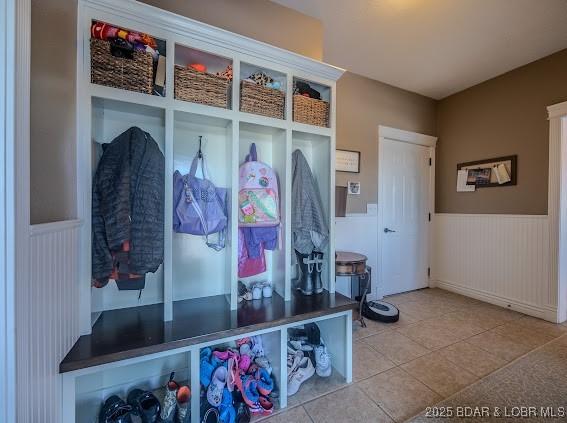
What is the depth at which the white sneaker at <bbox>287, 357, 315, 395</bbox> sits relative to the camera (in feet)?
4.81

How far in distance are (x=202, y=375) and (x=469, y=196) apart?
3429 mm

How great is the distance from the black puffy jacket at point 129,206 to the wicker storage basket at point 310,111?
907 millimetres

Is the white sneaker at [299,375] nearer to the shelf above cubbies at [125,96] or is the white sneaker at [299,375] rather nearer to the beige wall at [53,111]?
the beige wall at [53,111]

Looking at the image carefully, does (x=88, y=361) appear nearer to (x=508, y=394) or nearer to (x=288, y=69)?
(x=288, y=69)

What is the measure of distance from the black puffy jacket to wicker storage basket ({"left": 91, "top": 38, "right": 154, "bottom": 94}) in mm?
218

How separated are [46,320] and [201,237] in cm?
83

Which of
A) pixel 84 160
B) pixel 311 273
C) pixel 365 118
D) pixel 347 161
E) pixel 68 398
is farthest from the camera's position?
pixel 365 118

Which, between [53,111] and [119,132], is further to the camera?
[119,132]

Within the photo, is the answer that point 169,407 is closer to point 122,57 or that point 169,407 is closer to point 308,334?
point 308,334

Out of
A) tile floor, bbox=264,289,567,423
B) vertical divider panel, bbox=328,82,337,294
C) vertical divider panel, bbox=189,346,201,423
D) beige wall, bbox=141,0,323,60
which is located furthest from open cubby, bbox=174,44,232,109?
tile floor, bbox=264,289,567,423

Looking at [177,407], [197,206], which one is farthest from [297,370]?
[197,206]

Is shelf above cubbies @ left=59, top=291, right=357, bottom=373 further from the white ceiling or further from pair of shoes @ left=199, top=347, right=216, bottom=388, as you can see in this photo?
the white ceiling

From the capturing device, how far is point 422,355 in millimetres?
1852

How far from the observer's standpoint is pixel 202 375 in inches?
53.4
